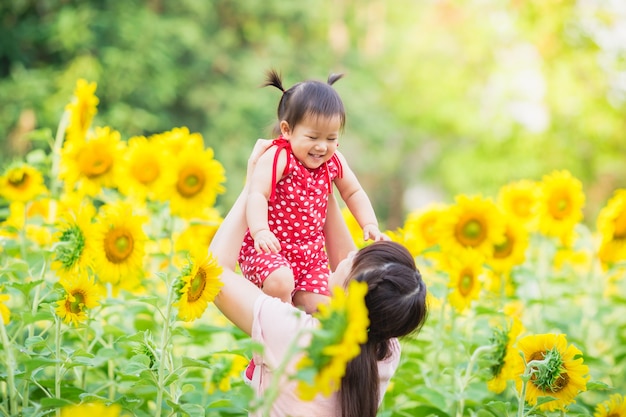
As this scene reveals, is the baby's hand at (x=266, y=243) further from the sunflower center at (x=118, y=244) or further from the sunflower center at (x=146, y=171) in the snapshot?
the sunflower center at (x=146, y=171)

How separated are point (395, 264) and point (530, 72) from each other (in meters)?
11.6

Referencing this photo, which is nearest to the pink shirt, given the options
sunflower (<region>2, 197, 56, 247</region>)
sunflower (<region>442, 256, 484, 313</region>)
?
sunflower (<region>442, 256, 484, 313</region>)

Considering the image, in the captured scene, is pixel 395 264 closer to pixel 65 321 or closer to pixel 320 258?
pixel 320 258

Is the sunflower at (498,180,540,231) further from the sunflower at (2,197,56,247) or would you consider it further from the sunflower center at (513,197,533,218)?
the sunflower at (2,197,56,247)

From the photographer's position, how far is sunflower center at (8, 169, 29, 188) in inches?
110

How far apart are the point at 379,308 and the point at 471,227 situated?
1327mm

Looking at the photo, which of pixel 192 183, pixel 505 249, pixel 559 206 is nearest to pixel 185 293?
pixel 192 183

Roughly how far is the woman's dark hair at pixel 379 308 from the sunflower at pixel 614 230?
189 cm

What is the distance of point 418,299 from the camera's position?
1.73 meters

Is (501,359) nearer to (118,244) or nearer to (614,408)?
(614,408)

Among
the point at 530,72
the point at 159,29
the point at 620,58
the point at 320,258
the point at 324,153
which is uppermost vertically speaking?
the point at 530,72

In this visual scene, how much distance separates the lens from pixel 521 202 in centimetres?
356

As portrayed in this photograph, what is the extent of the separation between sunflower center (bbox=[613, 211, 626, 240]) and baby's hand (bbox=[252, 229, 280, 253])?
2.05m

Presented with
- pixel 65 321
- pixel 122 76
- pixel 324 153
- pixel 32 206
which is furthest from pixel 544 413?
pixel 122 76
